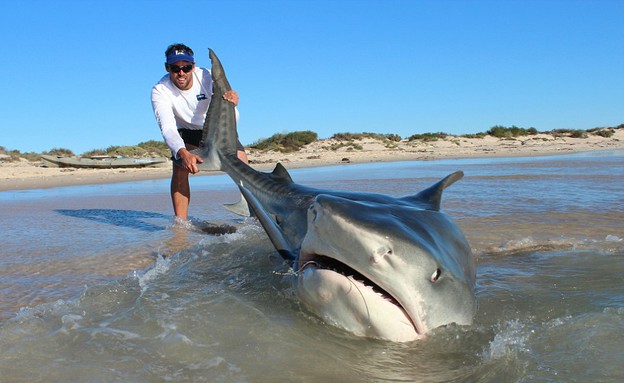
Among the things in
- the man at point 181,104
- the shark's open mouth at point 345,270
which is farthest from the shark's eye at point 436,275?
the man at point 181,104

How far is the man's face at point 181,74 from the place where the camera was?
5.81 metres

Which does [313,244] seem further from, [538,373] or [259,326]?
[538,373]

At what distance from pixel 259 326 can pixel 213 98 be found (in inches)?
129

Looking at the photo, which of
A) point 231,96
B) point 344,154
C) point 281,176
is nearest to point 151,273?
point 281,176

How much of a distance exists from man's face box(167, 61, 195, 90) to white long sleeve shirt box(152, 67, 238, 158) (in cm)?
7

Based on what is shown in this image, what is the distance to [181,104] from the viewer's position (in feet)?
20.0

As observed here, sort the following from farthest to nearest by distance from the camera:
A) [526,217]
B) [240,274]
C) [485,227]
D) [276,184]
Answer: [526,217]
[485,227]
[276,184]
[240,274]

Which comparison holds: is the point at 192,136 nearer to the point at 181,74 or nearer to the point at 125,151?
the point at 181,74

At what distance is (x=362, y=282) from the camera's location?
1923 millimetres

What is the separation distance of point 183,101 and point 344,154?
20063 millimetres

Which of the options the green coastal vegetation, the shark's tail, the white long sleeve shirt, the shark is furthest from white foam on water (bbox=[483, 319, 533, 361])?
the green coastal vegetation

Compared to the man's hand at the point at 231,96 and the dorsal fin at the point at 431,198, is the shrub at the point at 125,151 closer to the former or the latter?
the man's hand at the point at 231,96

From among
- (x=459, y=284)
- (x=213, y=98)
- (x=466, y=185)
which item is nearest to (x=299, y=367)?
(x=459, y=284)

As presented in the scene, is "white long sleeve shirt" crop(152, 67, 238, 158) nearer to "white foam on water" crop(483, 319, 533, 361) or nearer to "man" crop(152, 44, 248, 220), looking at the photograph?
"man" crop(152, 44, 248, 220)
